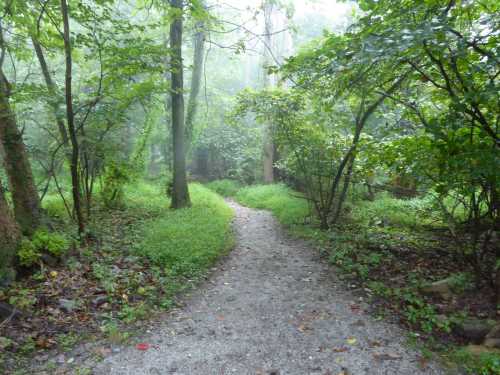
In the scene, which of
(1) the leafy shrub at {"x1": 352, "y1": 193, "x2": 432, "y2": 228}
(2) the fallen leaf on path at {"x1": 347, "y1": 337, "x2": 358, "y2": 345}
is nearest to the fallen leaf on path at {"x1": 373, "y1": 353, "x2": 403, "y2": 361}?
(2) the fallen leaf on path at {"x1": 347, "y1": 337, "x2": 358, "y2": 345}

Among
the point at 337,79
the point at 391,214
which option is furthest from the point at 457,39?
the point at 391,214

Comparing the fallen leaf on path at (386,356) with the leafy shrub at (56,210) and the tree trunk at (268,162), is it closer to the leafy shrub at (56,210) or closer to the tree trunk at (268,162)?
the leafy shrub at (56,210)

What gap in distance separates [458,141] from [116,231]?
21.7 ft

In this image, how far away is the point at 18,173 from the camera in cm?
539

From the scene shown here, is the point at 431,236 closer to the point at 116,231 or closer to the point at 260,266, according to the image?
the point at 260,266

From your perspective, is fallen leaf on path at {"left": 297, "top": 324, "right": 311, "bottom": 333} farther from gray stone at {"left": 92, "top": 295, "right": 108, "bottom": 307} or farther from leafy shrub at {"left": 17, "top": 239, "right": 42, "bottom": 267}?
leafy shrub at {"left": 17, "top": 239, "right": 42, "bottom": 267}

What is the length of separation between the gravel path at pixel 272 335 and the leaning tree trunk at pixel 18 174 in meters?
3.13

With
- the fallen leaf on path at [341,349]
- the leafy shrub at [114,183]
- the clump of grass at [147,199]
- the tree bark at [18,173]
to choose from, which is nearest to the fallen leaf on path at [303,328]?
the fallen leaf on path at [341,349]

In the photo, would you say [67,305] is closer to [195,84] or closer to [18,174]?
[18,174]

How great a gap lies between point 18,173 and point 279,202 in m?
7.57

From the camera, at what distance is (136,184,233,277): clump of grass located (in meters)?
5.61

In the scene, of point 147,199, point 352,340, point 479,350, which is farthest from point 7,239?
point 147,199

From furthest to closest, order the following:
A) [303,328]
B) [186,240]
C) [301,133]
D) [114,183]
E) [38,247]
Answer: [114,183] < [301,133] < [186,240] < [38,247] < [303,328]

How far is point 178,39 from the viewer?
8719mm
